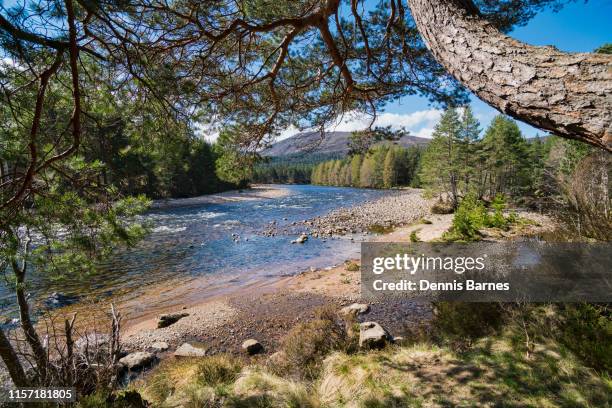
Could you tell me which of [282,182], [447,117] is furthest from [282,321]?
[282,182]

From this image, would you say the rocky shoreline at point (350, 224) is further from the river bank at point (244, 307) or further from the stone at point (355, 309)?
the stone at point (355, 309)

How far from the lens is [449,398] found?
3.50 metres

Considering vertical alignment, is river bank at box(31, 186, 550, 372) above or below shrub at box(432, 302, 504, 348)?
below

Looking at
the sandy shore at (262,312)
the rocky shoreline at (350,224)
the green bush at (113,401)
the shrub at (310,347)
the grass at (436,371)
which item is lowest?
the sandy shore at (262,312)

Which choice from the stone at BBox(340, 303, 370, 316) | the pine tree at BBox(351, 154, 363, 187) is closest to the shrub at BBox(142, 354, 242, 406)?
the stone at BBox(340, 303, 370, 316)

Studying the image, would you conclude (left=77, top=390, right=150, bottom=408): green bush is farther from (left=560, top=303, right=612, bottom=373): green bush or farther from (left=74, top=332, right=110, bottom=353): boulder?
(left=560, top=303, right=612, bottom=373): green bush

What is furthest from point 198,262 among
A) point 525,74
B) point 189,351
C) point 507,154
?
point 507,154

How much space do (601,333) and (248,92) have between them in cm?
579

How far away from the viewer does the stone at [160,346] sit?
6837mm

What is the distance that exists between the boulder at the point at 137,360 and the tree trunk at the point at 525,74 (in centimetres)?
728

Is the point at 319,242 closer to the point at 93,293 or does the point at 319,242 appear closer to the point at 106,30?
the point at 93,293

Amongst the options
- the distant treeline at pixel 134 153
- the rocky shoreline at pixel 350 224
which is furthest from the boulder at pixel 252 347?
the rocky shoreline at pixel 350 224

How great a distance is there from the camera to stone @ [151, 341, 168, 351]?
269 inches

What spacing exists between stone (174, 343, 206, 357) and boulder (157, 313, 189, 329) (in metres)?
1.44
